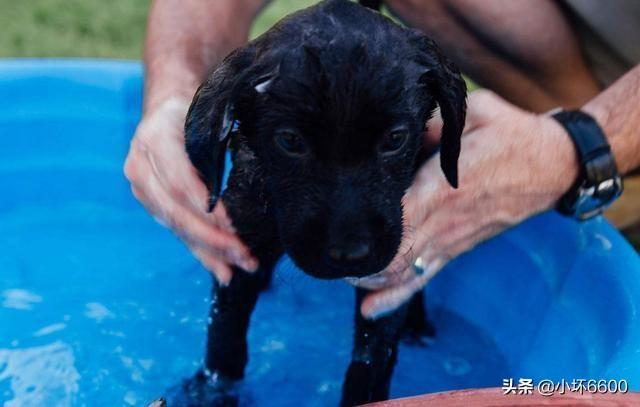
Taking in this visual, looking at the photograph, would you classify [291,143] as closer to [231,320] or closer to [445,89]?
[445,89]

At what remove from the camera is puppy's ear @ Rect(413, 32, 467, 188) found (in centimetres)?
194

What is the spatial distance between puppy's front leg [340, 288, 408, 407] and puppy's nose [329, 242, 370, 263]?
54cm

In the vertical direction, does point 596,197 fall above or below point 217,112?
below

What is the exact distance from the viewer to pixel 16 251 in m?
3.34

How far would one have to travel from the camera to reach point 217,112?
74.4 inches

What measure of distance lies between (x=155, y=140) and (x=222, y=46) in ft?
2.75

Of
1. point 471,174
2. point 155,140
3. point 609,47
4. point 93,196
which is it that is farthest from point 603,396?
point 93,196

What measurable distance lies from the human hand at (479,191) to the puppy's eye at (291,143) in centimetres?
44

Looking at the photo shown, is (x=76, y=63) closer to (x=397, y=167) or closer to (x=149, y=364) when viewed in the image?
(x=149, y=364)

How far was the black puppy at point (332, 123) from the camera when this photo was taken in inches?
69.2

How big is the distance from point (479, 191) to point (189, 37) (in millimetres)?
1113

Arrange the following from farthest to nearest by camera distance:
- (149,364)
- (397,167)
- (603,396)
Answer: (149,364)
(397,167)
(603,396)

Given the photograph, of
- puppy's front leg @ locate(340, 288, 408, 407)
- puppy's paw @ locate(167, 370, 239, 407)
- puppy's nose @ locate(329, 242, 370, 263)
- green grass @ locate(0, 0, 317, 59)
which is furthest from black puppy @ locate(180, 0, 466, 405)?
green grass @ locate(0, 0, 317, 59)

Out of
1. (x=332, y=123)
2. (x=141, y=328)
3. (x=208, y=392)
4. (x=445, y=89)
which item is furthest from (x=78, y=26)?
(x=332, y=123)
